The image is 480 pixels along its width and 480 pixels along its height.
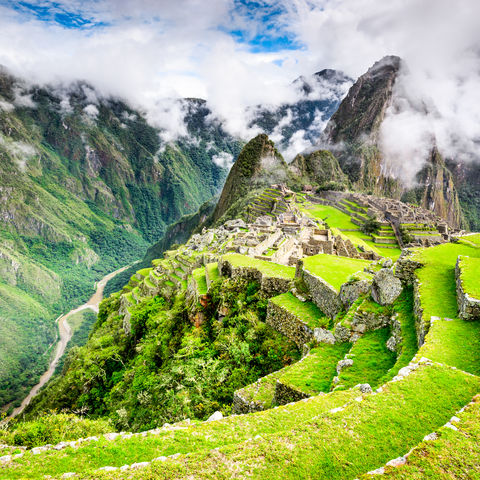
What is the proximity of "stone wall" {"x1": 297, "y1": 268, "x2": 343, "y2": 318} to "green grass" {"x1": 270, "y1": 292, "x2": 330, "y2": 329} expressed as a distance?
28 cm

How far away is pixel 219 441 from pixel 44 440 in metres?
7.05

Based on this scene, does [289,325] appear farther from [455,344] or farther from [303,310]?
[455,344]

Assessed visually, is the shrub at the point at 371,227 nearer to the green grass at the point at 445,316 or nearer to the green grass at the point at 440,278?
the green grass at the point at 440,278

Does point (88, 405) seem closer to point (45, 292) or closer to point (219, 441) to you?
point (219, 441)

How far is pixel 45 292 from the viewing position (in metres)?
166

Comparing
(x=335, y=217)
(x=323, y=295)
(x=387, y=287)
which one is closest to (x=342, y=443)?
(x=387, y=287)

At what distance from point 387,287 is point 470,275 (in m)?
2.22

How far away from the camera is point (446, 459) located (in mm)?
3689

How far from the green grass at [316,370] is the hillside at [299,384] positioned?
0.04 metres

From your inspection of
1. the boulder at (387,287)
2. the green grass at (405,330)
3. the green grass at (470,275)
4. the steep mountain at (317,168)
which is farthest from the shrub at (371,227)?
the steep mountain at (317,168)

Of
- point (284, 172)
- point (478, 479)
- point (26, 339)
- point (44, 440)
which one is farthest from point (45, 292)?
point (478, 479)

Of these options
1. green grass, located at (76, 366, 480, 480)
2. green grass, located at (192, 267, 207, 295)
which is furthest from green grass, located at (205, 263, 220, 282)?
green grass, located at (76, 366, 480, 480)

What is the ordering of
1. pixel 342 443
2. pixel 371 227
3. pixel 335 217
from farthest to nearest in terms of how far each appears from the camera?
pixel 335 217, pixel 371 227, pixel 342 443

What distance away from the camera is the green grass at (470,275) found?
7.34 metres
